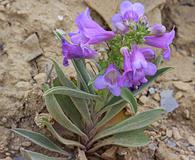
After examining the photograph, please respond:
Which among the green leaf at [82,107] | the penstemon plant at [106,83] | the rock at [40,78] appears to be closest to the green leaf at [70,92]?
the penstemon plant at [106,83]

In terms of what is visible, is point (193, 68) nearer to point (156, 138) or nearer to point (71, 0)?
point (156, 138)

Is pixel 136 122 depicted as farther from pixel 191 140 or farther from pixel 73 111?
pixel 191 140

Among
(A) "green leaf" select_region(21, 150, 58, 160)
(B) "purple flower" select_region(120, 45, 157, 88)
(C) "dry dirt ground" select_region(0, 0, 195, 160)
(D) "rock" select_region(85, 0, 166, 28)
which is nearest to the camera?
(B) "purple flower" select_region(120, 45, 157, 88)

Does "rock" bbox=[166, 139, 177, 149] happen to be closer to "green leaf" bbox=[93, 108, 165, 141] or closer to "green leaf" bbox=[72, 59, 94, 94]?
"green leaf" bbox=[93, 108, 165, 141]

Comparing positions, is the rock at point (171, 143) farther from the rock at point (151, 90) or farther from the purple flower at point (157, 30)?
the purple flower at point (157, 30)

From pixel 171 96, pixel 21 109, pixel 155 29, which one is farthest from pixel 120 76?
pixel 171 96

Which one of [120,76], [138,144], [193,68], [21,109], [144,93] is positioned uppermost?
[120,76]

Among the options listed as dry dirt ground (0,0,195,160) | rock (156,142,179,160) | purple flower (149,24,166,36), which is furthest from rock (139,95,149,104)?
purple flower (149,24,166,36)
